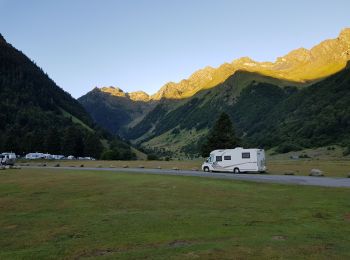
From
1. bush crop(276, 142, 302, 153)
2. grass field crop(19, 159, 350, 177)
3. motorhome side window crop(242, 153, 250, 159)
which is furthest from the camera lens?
bush crop(276, 142, 302, 153)

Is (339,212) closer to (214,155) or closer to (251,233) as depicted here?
(251,233)

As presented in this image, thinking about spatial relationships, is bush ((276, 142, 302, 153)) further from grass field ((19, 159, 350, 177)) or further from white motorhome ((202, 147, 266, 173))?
white motorhome ((202, 147, 266, 173))

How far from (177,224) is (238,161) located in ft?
140

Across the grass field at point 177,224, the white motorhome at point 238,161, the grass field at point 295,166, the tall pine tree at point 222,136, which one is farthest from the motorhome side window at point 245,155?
the tall pine tree at point 222,136

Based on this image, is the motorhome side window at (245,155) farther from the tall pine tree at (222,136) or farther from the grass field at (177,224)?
the tall pine tree at (222,136)

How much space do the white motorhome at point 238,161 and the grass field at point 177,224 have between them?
83.1 feet

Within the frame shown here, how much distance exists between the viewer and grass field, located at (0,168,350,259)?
48.0ft

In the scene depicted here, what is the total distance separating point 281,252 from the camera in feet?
46.1

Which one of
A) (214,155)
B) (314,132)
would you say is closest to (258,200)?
(214,155)

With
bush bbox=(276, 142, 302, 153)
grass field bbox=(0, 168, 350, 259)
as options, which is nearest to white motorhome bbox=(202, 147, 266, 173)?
grass field bbox=(0, 168, 350, 259)

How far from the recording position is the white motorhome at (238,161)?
5953 centimetres


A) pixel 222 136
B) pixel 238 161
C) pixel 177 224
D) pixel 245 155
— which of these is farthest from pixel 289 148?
pixel 177 224

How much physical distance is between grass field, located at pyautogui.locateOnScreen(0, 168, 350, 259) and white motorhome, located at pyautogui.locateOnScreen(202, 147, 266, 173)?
25338 mm

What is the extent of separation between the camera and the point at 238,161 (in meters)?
61.0
